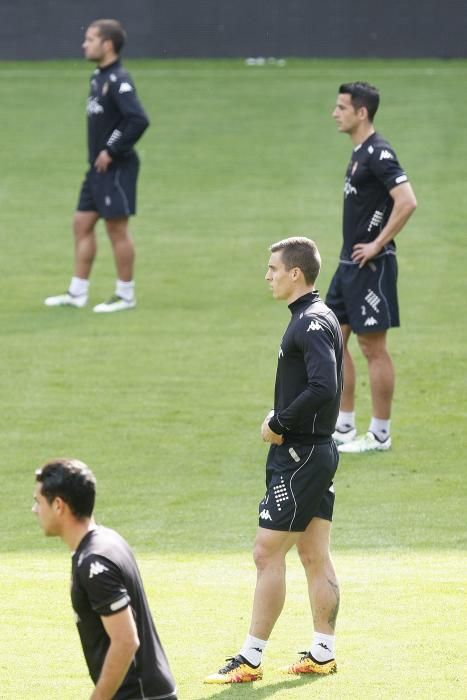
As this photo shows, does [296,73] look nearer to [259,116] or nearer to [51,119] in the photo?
[259,116]

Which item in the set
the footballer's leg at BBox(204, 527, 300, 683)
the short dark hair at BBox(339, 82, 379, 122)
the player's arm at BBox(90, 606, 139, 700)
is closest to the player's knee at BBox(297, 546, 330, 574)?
the footballer's leg at BBox(204, 527, 300, 683)

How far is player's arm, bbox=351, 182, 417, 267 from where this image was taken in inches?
417

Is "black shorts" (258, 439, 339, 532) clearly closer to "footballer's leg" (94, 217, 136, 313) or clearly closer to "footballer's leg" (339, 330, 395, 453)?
"footballer's leg" (339, 330, 395, 453)

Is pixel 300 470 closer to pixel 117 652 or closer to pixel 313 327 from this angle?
pixel 313 327

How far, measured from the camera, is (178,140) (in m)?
26.0

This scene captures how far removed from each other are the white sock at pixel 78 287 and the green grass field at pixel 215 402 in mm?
303

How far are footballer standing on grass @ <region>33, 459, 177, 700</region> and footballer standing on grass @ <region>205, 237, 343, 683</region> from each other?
1.53 m

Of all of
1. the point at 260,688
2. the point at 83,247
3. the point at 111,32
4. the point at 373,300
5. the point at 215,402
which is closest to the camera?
the point at 260,688

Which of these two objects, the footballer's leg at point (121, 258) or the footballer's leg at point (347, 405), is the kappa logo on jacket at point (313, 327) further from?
the footballer's leg at point (121, 258)

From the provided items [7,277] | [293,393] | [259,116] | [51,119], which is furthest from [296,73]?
[293,393]

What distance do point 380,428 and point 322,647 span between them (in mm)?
4567

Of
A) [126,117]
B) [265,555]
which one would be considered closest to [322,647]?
[265,555]

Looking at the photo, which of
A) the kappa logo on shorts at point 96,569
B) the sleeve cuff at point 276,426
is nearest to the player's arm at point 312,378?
the sleeve cuff at point 276,426

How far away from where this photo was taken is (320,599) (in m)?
6.68
